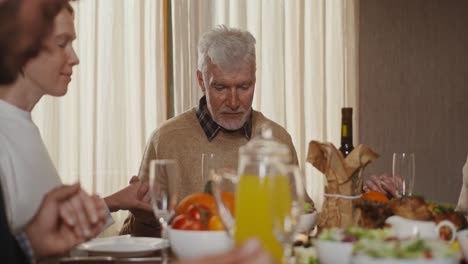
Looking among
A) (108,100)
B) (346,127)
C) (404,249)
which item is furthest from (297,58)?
(404,249)

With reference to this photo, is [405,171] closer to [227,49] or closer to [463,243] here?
[463,243]

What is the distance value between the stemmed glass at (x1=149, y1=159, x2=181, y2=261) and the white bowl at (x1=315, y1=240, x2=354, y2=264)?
1.24ft

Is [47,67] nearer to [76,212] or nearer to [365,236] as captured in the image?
[76,212]

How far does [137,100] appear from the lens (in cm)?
430

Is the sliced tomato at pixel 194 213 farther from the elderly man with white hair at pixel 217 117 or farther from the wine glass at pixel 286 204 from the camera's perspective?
the elderly man with white hair at pixel 217 117

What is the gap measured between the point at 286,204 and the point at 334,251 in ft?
0.56

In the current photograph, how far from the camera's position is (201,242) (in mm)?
1584

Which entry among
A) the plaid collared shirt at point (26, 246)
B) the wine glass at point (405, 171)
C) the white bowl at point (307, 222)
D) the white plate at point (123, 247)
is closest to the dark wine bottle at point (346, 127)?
the wine glass at point (405, 171)

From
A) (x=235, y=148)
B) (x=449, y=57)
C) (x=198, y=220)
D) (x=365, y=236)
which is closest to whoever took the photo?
(x=365, y=236)

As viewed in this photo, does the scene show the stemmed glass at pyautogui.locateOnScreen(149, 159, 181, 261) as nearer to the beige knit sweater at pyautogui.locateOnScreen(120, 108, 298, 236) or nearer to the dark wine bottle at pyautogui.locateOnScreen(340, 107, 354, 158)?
the dark wine bottle at pyautogui.locateOnScreen(340, 107, 354, 158)

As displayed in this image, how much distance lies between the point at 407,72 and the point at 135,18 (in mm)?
1859

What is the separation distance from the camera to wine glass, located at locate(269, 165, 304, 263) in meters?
1.25

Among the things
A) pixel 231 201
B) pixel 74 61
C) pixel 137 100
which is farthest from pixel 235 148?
pixel 231 201

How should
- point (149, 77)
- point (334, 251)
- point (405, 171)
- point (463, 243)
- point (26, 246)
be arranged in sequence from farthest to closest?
point (149, 77)
point (405, 171)
point (26, 246)
point (463, 243)
point (334, 251)
